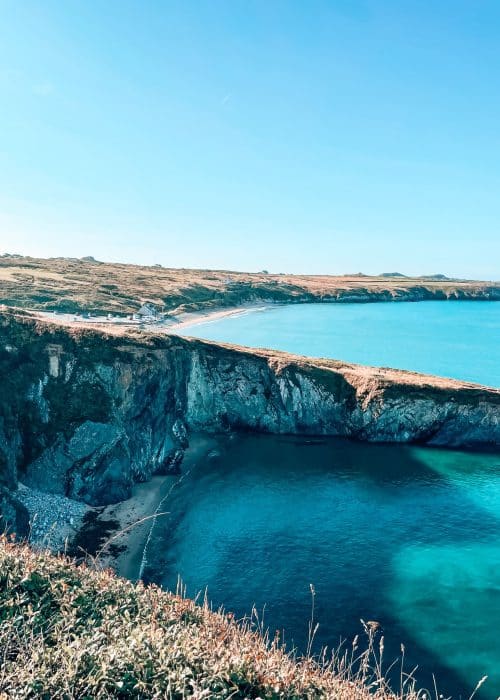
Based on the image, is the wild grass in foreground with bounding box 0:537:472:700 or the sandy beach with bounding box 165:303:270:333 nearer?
the wild grass in foreground with bounding box 0:537:472:700

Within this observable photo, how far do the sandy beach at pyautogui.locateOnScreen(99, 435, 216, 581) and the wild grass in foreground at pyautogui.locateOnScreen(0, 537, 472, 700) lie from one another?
1615 cm

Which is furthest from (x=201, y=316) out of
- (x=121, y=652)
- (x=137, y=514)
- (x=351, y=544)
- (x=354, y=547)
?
(x=121, y=652)

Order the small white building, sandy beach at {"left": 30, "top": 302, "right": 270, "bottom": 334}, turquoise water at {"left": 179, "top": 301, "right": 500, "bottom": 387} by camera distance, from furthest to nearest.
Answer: the small white building → turquoise water at {"left": 179, "top": 301, "right": 500, "bottom": 387} → sandy beach at {"left": 30, "top": 302, "right": 270, "bottom": 334}

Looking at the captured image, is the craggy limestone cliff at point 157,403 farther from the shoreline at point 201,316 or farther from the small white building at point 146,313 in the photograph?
the small white building at point 146,313

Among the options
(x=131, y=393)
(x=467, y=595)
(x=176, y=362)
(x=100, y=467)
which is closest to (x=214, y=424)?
(x=176, y=362)

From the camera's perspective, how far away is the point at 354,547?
138ft

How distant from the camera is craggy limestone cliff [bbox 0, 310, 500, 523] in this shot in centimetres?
4850

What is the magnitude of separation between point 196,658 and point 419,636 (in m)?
27.0

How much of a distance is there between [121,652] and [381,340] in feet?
474

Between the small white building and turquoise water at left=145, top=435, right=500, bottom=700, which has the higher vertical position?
the small white building

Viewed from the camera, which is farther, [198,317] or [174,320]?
[198,317]

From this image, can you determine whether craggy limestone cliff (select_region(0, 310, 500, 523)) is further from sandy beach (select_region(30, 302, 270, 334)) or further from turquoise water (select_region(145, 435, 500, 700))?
sandy beach (select_region(30, 302, 270, 334))

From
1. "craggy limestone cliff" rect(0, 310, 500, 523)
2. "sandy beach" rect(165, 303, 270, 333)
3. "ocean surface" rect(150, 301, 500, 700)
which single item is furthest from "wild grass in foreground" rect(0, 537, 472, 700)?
"sandy beach" rect(165, 303, 270, 333)

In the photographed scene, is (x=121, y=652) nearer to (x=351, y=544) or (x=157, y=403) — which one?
(x=351, y=544)
